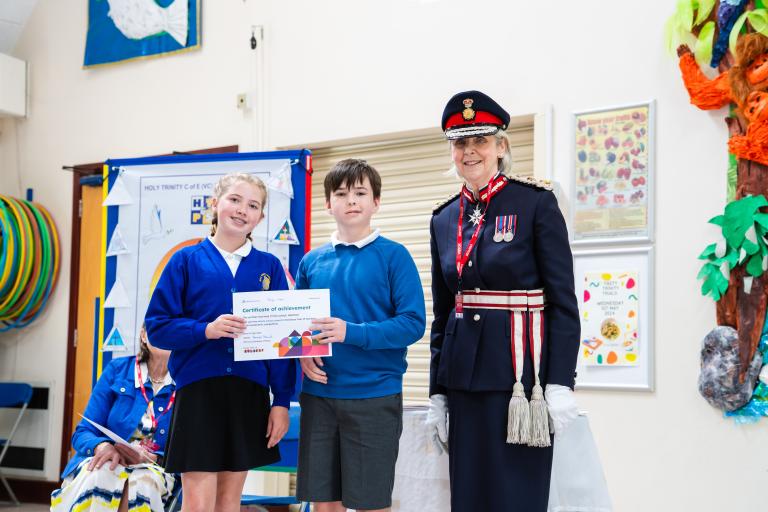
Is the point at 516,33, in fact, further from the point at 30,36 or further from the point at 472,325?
the point at 30,36

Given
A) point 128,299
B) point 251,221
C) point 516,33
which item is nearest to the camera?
point 251,221

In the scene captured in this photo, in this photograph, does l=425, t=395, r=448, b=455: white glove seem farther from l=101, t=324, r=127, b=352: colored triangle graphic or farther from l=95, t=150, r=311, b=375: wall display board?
l=101, t=324, r=127, b=352: colored triangle graphic

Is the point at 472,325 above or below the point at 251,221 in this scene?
below

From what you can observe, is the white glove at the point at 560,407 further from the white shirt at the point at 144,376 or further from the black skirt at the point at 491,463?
the white shirt at the point at 144,376

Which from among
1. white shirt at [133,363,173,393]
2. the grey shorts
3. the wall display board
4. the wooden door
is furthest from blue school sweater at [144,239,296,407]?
the wooden door

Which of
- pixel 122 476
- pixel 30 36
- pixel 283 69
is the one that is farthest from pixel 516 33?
pixel 30 36

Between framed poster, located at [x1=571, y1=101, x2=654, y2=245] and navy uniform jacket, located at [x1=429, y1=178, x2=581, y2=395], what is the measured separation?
2.01 meters

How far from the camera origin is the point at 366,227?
2.55m

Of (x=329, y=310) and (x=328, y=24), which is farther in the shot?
(x=328, y=24)

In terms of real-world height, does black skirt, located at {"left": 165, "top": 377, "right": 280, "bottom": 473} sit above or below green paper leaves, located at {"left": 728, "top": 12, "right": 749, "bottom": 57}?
below

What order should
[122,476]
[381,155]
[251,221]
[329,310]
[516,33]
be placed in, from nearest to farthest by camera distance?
1. [329,310]
2. [251,221]
3. [122,476]
4. [516,33]
5. [381,155]

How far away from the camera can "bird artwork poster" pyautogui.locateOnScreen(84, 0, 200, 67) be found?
18.6ft

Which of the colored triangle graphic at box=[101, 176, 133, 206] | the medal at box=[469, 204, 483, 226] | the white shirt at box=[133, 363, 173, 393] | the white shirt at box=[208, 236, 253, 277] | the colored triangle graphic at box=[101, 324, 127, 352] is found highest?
the colored triangle graphic at box=[101, 176, 133, 206]

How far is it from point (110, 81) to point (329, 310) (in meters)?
4.32
